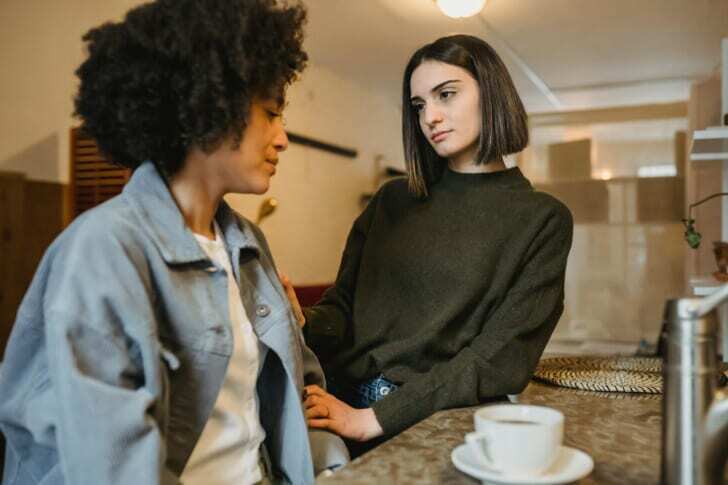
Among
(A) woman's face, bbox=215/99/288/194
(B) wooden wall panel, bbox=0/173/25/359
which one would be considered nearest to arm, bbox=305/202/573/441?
(A) woman's face, bbox=215/99/288/194

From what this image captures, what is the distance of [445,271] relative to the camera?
1.21 m

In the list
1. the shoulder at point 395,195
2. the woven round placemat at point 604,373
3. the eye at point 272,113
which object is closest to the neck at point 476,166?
the shoulder at point 395,195

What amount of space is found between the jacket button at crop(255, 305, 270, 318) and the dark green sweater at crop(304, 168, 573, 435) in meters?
0.28

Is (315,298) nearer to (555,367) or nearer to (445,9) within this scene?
(445,9)

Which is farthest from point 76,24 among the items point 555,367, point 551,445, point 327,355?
point 551,445

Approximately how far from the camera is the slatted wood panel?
2.63 m

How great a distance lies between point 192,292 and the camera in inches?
30.3

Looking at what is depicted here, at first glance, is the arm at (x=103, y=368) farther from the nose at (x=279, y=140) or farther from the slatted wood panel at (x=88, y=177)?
the slatted wood panel at (x=88, y=177)

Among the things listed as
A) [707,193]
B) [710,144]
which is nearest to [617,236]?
[707,193]

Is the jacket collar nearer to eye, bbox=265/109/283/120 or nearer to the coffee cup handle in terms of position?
eye, bbox=265/109/283/120

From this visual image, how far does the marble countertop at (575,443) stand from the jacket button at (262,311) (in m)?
0.22

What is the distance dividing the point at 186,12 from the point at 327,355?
2.25 ft

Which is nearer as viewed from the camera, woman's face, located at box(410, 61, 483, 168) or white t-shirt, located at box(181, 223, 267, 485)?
white t-shirt, located at box(181, 223, 267, 485)

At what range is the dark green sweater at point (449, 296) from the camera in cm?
106
